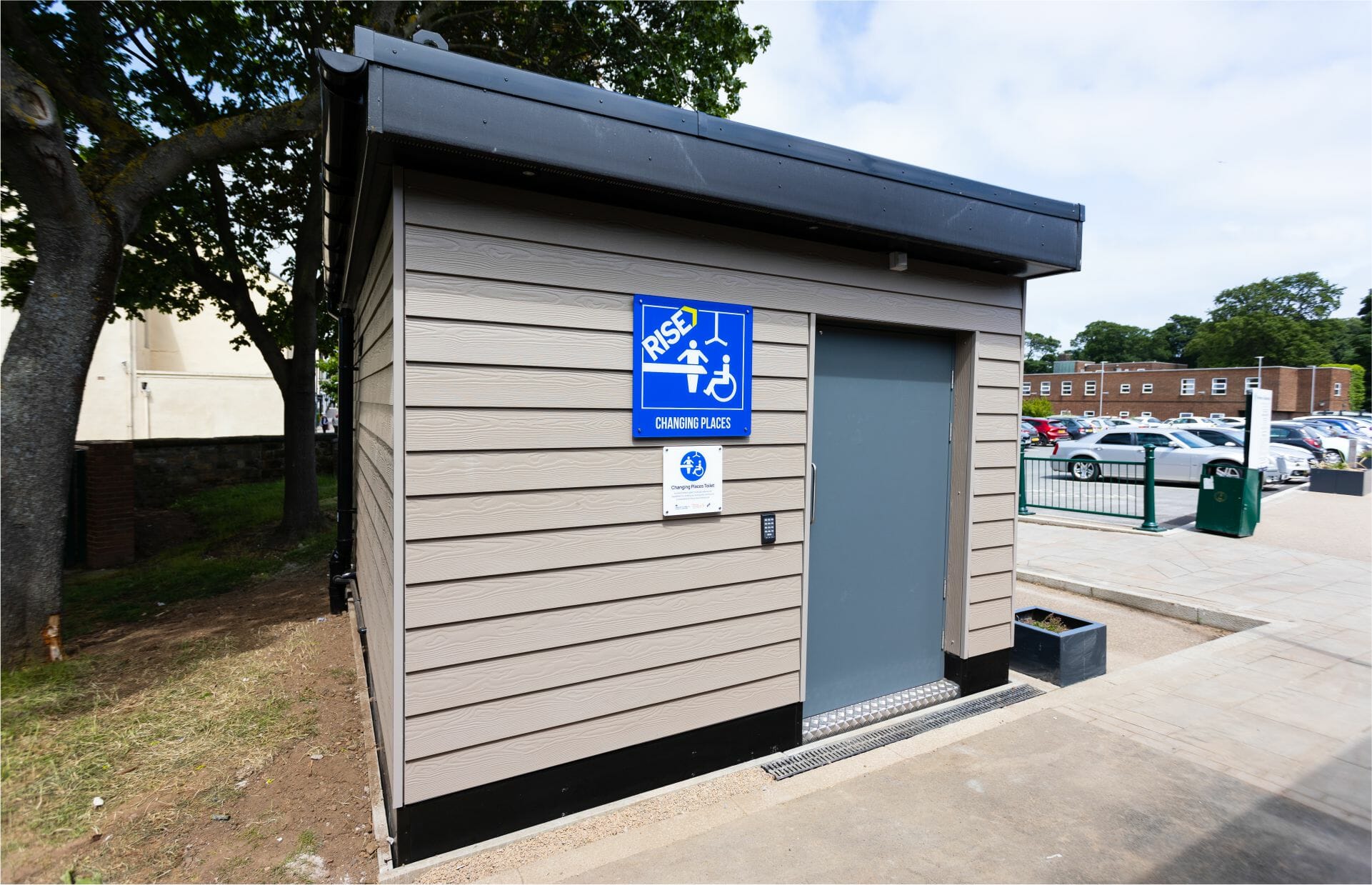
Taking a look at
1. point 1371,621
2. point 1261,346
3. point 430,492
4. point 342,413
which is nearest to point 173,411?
point 342,413

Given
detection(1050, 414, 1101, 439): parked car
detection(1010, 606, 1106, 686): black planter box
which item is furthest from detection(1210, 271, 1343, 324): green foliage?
detection(1010, 606, 1106, 686): black planter box

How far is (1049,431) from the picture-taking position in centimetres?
2909

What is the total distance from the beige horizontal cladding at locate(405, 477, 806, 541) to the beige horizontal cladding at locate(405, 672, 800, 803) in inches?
36.4

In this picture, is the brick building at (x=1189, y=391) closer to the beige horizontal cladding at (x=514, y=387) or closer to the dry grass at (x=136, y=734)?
the beige horizontal cladding at (x=514, y=387)

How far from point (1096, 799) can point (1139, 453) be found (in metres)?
15.3

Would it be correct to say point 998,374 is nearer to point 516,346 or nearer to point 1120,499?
point 516,346

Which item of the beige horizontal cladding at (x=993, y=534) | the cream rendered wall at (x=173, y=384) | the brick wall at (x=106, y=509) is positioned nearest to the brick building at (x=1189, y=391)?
the cream rendered wall at (x=173, y=384)

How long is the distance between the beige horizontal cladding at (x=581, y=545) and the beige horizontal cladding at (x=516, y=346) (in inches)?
29.6

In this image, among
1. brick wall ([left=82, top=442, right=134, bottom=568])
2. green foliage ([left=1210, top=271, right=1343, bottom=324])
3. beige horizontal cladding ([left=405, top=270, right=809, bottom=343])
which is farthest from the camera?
green foliage ([left=1210, top=271, right=1343, bottom=324])

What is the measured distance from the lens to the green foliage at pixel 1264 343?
233ft

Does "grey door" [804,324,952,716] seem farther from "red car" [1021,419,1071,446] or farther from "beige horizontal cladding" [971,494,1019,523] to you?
"red car" [1021,419,1071,446]

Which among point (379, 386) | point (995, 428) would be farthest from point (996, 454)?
point (379, 386)

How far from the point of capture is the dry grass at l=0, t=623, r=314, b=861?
300cm

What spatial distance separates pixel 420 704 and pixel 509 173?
7.27ft
